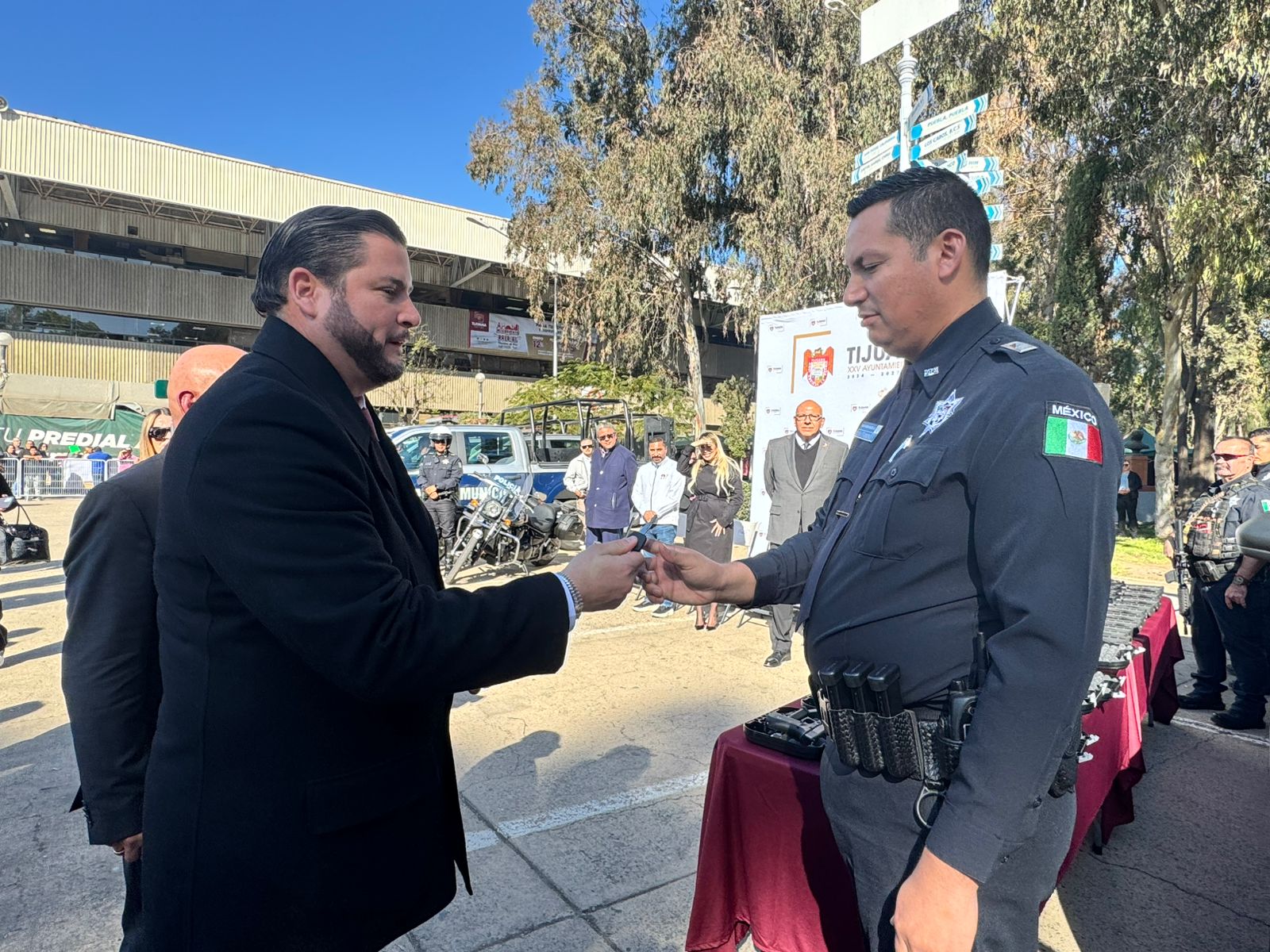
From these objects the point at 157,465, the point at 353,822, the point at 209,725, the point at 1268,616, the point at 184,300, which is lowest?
the point at 1268,616

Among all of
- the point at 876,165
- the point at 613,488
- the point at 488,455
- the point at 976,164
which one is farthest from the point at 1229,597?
the point at 488,455

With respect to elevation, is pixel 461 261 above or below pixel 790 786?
above

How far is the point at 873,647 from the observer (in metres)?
1.50

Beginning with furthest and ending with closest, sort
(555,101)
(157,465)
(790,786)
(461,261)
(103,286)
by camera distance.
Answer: (461,261) → (103,286) → (555,101) → (790,786) → (157,465)

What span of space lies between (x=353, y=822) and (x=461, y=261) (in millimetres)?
35172

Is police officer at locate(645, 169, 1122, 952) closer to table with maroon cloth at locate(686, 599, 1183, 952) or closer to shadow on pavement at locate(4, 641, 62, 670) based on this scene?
table with maroon cloth at locate(686, 599, 1183, 952)

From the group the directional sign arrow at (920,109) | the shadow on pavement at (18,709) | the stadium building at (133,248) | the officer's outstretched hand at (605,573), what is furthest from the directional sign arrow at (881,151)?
the stadium building at (133,248)

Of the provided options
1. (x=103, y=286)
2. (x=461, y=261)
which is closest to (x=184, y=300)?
(x=103, y=286)

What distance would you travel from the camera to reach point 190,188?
2672 centimetres

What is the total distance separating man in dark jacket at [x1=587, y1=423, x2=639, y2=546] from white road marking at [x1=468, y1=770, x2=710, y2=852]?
182 inches

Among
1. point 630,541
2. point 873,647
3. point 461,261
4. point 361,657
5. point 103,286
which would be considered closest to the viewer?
point 361,657

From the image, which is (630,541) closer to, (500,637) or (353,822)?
(500,637)

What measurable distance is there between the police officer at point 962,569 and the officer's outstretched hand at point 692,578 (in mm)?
385

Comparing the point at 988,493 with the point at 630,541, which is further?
the point at 630,541
